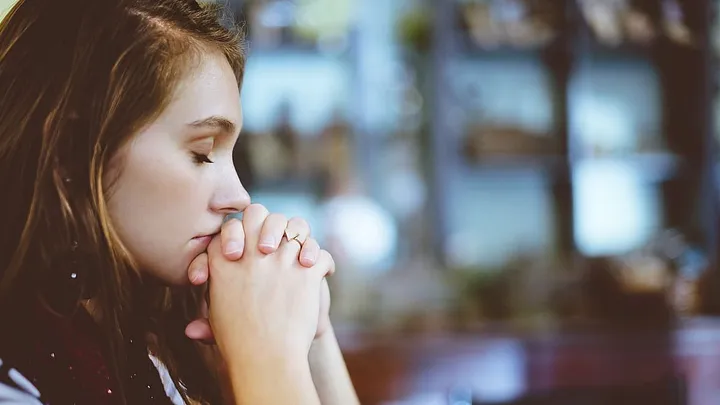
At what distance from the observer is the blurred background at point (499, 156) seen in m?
2.97

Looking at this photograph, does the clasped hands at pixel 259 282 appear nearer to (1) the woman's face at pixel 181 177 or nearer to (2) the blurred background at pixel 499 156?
(1) the woman's face at pixel 181 177

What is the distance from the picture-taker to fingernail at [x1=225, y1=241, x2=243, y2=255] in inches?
25.1

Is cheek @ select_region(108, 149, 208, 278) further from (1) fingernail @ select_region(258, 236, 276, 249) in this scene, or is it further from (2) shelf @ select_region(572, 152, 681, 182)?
(2) shelf @ select_region(572, 152, 681, 182)

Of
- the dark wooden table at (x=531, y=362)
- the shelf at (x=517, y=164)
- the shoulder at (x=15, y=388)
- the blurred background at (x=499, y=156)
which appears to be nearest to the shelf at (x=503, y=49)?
the blurred background at (x=499, y=156)

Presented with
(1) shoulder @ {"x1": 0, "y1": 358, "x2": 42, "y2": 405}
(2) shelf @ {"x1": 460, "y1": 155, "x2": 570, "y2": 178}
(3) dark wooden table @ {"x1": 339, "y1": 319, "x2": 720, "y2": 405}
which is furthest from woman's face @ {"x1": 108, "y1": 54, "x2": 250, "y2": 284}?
(2) shelf @ {"x1": 460, "y1": 155, "x2": 570, "y2": 178}

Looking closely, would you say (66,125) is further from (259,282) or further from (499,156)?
(499,156)

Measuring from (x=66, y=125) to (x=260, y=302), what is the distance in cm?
19

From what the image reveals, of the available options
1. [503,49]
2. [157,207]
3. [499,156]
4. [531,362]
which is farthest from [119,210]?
[503,49]

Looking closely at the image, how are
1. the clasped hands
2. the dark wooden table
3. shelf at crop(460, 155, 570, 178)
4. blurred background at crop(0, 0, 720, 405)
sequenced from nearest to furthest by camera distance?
1. the clasped hands
2. the dark wooden table
3. blurred background at crop(0, 0, 720, 405)
4. shelf at crop(460, 155, 570, 178)

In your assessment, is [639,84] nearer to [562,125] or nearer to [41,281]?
[562,125]

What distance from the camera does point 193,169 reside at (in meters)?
0.61

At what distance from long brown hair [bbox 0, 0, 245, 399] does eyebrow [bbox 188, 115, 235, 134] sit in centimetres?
3

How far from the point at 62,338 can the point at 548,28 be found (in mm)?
2931

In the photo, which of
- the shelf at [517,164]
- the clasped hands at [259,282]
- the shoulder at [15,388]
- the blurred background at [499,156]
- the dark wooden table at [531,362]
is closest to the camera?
the shoulder at [15,388]
